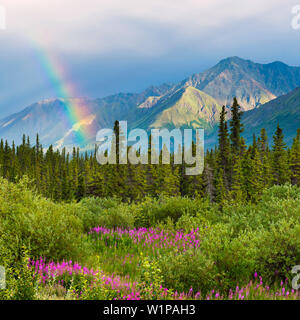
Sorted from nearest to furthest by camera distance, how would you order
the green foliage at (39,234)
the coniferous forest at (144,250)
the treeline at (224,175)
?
the coniferous forest at (144,250), the green foliage at (39,234), the treeline at (224,175)

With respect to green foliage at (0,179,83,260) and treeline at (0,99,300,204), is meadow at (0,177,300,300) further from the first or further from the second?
treeline at (0,99,300,204)

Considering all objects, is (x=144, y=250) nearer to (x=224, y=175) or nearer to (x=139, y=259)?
(x=139, y=259)

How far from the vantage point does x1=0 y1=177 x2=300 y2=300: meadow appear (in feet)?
16.1

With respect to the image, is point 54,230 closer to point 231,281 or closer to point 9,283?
point 9,283

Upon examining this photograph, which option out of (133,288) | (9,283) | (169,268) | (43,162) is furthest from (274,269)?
(43,162)

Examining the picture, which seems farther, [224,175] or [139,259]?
[224,175]

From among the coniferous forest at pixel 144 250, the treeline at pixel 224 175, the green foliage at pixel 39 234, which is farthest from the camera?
the treeline at pixel 224 175

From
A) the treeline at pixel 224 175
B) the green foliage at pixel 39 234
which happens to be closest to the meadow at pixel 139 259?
the green foliage at pixel 39 234

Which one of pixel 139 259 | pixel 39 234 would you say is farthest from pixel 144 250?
pixel 39 234

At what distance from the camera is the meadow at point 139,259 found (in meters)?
4.92

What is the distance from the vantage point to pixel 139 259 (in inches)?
306

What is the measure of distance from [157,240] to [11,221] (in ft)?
14.6

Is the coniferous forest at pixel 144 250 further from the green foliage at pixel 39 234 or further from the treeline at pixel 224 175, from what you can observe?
the treeline at pixel 224 175

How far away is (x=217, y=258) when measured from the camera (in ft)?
20.7
